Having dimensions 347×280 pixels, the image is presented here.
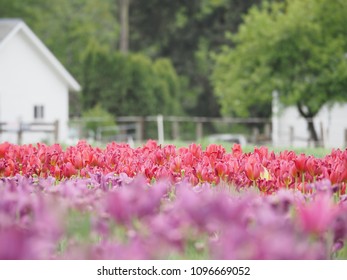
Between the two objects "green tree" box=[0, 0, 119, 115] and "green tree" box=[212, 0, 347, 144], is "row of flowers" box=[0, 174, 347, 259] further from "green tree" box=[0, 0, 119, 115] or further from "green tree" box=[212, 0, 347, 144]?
"green tree" box=[0, 0, 119, 115]

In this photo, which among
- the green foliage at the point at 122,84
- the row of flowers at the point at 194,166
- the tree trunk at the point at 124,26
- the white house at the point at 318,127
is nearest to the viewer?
the row of flowers at the point at 194,166

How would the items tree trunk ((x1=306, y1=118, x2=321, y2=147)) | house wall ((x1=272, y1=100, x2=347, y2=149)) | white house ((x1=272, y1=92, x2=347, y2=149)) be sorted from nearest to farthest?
tree trunk ((x1=306, y1=118, x2=321, y2=147)), white house ((x1=272, y1=92, x2=347, y2=149)), house wall ((x1=272, y1=100, x2=347, y2=149))

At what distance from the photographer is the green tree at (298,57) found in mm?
27844

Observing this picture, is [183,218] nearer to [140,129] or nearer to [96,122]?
[140,129]

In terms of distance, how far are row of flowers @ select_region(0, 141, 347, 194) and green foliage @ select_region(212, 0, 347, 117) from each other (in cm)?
2166

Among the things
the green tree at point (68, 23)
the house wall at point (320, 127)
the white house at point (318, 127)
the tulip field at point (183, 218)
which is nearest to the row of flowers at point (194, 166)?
the tulip field at point (183, 218)

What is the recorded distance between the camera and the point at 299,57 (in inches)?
1113

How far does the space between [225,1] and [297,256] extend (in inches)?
1924

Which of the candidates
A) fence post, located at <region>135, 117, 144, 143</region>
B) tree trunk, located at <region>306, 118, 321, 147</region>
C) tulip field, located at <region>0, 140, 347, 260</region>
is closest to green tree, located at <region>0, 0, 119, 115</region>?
fence post, located at <region>135, 117, 144, 143</region>

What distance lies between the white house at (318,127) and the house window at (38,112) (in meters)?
10.1

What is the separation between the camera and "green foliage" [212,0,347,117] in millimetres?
27844

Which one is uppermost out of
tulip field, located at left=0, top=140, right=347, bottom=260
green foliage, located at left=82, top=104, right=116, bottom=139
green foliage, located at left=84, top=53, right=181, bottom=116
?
green foliage, located at left=84, top=53, right=181, bottom=116

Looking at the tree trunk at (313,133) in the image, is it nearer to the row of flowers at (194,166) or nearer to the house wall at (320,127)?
the house wall at (320,127)
